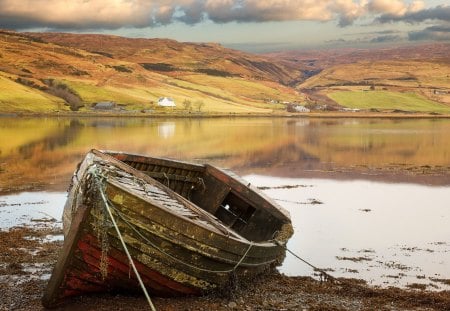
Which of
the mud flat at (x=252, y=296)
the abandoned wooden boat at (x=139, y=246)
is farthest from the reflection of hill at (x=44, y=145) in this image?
the abandoned wooden boat at (x=139, y=246)

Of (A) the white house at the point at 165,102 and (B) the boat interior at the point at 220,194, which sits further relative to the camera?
(A) the white house at the point at 165,102

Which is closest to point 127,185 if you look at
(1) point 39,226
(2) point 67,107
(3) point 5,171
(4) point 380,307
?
(4) point 380,307

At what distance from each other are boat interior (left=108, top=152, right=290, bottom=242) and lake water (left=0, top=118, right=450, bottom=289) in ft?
4.71

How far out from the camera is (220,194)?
1725 cm

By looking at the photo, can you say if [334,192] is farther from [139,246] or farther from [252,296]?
[139,246]

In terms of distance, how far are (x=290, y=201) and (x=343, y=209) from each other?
3.03 metres

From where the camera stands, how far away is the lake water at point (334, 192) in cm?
1720

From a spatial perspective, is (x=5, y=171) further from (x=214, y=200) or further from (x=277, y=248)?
(x=277, y=248)

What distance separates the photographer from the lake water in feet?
56.4

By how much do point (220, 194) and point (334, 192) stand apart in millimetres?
15098

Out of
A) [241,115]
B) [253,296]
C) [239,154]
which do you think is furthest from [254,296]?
[241,115]

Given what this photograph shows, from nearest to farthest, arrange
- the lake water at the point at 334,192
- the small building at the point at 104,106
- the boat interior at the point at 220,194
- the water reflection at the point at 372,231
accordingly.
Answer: the water reflection at the point at 372,231
the boat interior at the point at 220,194
the lake water at the point at 334,192
the small building at the point at 104,106

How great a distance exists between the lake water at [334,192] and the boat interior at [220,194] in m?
1.44

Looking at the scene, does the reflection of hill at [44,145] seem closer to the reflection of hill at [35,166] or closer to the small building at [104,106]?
the reflection of hill at [35,166]
